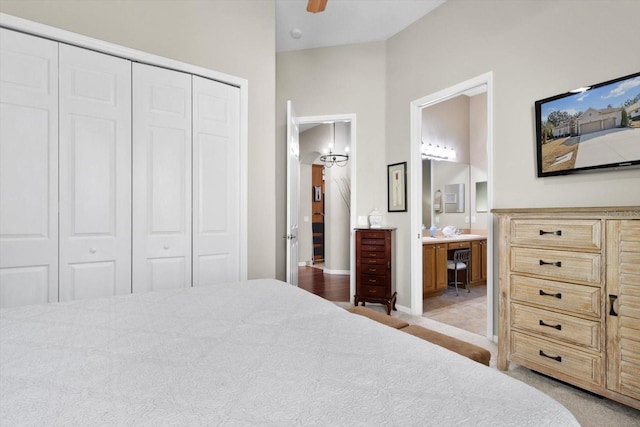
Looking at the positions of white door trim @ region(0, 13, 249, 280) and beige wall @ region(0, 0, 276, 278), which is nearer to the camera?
white door trim @ region(0, 13, 249, 280)

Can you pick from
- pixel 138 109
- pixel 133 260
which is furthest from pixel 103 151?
pixel 133 260

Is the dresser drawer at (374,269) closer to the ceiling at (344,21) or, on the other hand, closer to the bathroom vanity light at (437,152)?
the bathroom vanity light at (437,152)

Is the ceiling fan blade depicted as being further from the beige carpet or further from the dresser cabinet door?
the beige carpet

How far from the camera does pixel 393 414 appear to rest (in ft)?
1.98

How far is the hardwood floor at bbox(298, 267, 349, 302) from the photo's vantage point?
4488 millimetres

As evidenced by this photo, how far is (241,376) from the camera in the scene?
754mm

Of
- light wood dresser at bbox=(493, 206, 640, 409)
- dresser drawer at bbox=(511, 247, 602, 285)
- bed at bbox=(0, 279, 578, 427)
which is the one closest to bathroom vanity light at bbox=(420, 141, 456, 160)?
light wood dresser at bbox=(493, 206, 640, 409)

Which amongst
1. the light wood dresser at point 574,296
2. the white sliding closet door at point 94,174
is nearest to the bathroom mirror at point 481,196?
the light wood dresser at point 574,296

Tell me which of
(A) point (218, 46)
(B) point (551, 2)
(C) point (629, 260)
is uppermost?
(B) point (551, 2)

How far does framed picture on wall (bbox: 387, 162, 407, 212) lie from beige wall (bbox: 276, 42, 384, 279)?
0.30 ft

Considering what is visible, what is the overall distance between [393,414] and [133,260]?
2.23m

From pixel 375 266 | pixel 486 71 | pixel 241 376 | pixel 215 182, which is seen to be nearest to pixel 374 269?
pixel 375 266

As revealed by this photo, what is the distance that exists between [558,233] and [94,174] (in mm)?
3040

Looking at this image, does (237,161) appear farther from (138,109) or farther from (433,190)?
(433,190)
